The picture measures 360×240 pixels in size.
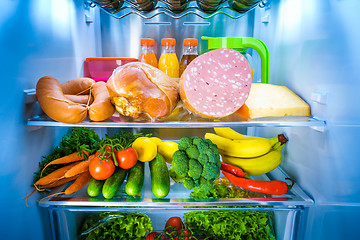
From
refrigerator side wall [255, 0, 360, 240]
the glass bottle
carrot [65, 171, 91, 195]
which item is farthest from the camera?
the glass bottle

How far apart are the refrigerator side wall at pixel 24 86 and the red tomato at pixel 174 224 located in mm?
585

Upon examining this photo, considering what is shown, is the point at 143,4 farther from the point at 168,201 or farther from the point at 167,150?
the point at 168,201

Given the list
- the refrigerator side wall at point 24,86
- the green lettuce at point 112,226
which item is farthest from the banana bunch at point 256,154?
the refrigerator side wall at point 24,86

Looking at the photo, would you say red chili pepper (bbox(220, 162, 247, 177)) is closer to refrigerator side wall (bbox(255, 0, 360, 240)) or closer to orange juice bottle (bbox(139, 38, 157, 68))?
refrigerator side wall (bbox(255, 0, 360, 240))

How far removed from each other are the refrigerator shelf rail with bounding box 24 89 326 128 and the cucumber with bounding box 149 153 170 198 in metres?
0.27

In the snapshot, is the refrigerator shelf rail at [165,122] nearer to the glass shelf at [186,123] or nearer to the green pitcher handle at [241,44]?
the glass shelf at [186,123]

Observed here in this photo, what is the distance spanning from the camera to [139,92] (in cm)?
95

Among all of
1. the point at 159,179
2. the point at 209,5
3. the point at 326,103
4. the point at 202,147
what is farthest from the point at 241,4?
the point at 159,179

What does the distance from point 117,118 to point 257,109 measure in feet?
2.04

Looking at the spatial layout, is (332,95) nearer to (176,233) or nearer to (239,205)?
(239,205)

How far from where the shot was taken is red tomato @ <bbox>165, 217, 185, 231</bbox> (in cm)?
124

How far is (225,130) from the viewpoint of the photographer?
55.6 inches

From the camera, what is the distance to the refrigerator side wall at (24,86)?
0.88 metres

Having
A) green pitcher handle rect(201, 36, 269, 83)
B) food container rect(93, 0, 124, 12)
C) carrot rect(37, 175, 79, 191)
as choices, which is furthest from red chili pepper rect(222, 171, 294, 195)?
food container rect(93, 0, 124, 12)
